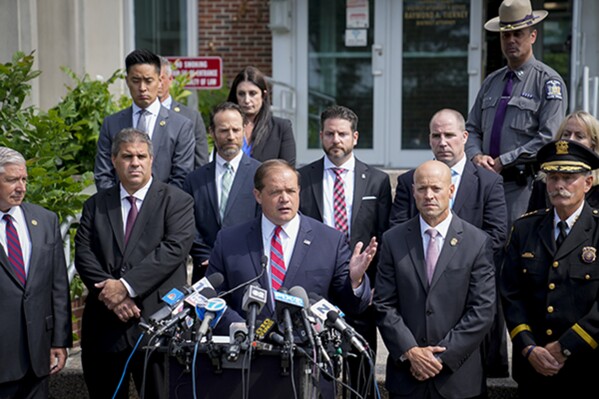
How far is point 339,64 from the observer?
12.7 m

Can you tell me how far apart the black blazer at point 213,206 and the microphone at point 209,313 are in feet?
6.77

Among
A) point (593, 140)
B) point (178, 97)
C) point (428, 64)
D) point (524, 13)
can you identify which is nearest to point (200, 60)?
point (178, 97)

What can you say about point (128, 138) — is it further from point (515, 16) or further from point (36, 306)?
point (515, 16)

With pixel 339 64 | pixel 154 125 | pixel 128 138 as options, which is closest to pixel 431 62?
pixel 339 64

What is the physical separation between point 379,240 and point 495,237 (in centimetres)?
79

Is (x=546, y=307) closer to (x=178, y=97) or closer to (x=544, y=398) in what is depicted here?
(x=544, y=398)

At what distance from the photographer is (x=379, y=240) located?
6008 millimetres

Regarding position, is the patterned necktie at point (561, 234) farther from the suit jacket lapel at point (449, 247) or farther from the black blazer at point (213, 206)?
the black blazer at point (213, 206)

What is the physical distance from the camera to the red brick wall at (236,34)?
42.4ft

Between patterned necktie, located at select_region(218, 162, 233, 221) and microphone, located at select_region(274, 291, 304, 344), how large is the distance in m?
2.29

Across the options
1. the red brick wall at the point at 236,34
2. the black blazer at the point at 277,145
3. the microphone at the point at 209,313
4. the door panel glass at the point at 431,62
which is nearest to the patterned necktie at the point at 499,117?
the black blazer at the point at 277,145

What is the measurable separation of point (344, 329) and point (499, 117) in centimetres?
305

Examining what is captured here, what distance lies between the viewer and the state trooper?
616 cm

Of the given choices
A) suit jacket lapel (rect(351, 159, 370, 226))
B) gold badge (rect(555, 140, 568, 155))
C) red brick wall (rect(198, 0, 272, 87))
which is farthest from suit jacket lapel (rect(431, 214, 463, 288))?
red brick wall (rect(198, 0, 272, 87))
